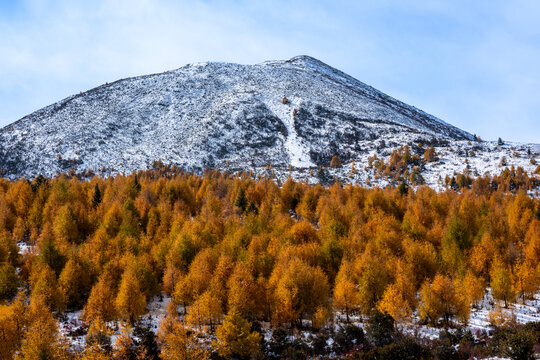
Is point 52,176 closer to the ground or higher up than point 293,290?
higher up


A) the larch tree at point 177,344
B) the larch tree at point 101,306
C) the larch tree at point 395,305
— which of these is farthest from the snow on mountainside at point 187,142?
the larch tree at point 177,344

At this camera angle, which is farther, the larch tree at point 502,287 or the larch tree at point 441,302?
the larch tree at point 502,287

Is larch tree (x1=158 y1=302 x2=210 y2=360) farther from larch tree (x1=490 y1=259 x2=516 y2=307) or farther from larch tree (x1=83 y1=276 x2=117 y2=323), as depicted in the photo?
larch tree (x1=490 y1=259 x2=516 y2=307)

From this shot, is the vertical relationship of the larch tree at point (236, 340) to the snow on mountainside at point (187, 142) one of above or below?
below

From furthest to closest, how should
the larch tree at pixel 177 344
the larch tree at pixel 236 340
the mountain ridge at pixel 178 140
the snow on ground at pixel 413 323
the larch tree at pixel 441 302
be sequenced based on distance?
the mountain ridge at pixel 178 140 → the larch tree at pixel 441 302 → the snow on ground at pixel 413 323 → the larch tree at pixel 236 340 → the larch tree at pixel 177 344

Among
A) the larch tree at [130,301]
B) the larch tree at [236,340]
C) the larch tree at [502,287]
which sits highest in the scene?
the larch tree at [502,287]

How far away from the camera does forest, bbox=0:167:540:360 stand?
1661 inches

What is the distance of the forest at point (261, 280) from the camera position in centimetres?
4219

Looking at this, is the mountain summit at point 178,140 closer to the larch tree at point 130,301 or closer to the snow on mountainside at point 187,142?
the snow on mountainside at point 187,142

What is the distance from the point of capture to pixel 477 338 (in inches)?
1673

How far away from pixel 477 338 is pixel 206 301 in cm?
3549

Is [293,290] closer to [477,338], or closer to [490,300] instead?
[477,338]

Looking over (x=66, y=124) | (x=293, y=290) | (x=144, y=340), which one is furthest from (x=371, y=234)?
(x=66, y=124)

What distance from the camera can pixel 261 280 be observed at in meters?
53.8
